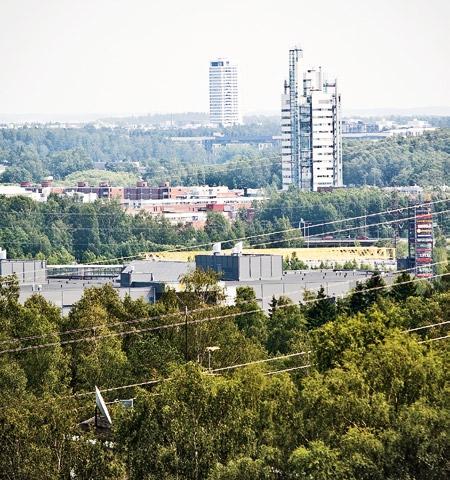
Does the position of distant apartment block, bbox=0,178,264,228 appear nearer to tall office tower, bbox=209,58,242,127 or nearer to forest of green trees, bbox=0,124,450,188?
forest of green trees, bbox=0,124,450,188

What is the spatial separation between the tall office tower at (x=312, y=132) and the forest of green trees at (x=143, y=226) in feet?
68.1

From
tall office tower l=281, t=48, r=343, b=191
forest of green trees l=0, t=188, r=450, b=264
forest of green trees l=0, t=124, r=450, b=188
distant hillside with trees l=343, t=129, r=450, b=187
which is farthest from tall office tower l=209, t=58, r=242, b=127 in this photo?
forest of green trees l=0, t=188, r=450, b=264

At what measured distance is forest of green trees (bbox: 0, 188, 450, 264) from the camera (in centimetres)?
7338

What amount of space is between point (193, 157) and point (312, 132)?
51901 millimetres

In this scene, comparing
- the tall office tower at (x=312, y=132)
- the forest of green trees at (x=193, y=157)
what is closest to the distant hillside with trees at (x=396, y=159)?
the forest of green trees at (x=193, y=157)

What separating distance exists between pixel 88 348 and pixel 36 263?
23757 millimetres

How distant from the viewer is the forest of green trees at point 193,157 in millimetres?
113562

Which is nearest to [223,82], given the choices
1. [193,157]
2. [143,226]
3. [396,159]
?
[193,157]

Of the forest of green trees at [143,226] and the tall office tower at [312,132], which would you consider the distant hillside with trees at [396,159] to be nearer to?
the tall office tower at [312,132]

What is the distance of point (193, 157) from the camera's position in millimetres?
161250

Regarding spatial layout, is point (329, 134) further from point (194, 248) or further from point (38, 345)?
point (38, 345)

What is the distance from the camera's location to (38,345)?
98.3ft

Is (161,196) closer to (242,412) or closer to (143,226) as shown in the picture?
(143,226)

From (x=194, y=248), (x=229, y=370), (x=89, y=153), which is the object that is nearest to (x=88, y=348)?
(x=229, y=370)
